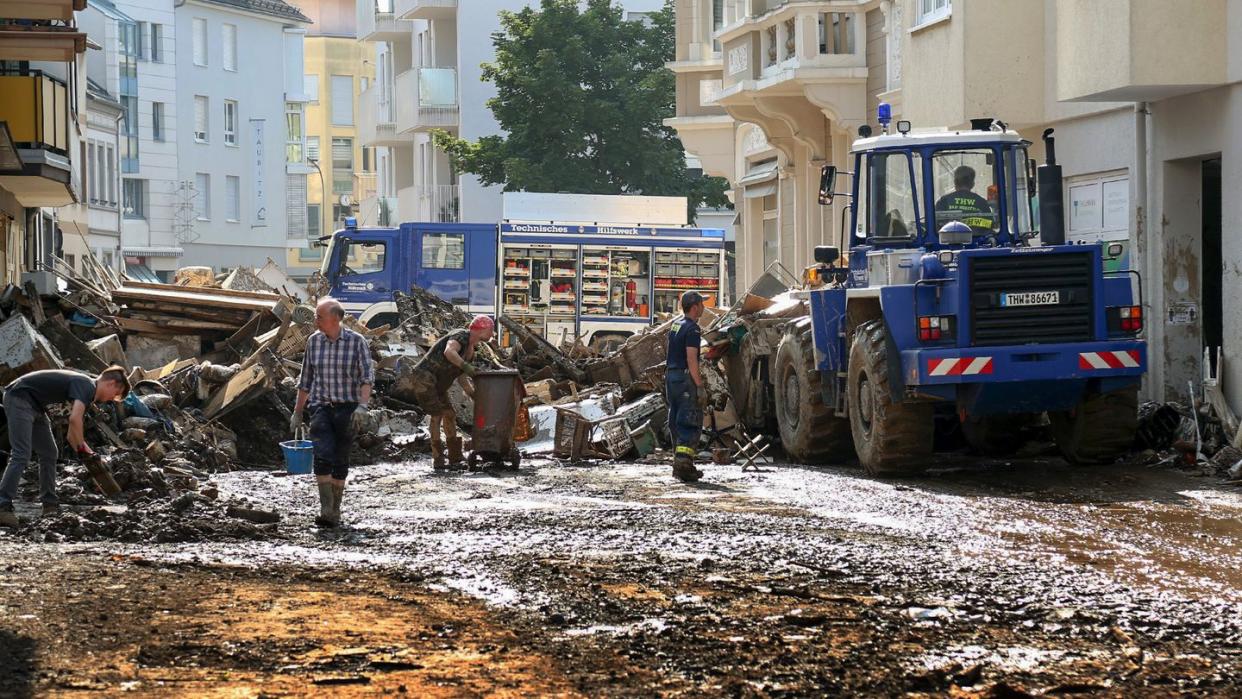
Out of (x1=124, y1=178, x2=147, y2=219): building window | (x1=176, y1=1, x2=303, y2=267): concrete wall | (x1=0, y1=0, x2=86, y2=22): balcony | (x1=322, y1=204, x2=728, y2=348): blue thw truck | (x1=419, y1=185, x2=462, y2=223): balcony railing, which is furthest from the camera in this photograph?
(x1=176, y1=1, x2=303, y2=267): concrete wall

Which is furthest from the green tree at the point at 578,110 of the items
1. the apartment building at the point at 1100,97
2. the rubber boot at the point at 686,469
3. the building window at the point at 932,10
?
the rubber boot at the point at 686,469

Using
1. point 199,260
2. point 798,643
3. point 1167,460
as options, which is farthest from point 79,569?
point 199,260

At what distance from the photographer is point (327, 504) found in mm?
12898

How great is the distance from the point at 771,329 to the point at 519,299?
14.9 m

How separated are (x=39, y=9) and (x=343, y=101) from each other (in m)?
71.5

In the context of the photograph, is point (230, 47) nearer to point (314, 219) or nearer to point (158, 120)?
point (158, 120)

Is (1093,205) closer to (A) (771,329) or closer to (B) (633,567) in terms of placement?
(A) (771,329)

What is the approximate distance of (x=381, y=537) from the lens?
12258 mm

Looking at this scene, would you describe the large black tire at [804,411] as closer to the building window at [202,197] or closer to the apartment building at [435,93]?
the apartment building at [435,93]

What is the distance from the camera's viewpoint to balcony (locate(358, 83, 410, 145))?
61094mm

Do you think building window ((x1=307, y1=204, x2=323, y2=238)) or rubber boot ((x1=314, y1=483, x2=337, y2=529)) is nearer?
rubber boot ((x1=314, y1=483, x2=337, y2=529))

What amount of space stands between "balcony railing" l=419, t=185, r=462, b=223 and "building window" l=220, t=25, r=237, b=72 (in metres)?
19.5

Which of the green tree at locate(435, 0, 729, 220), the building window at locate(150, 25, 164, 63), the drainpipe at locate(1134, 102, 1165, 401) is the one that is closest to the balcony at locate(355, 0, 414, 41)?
the building window at locate(150, 25, 164, 63)

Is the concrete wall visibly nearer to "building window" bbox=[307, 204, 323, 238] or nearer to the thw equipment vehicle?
"building window" bbox=[307, 204, 323, 238]
